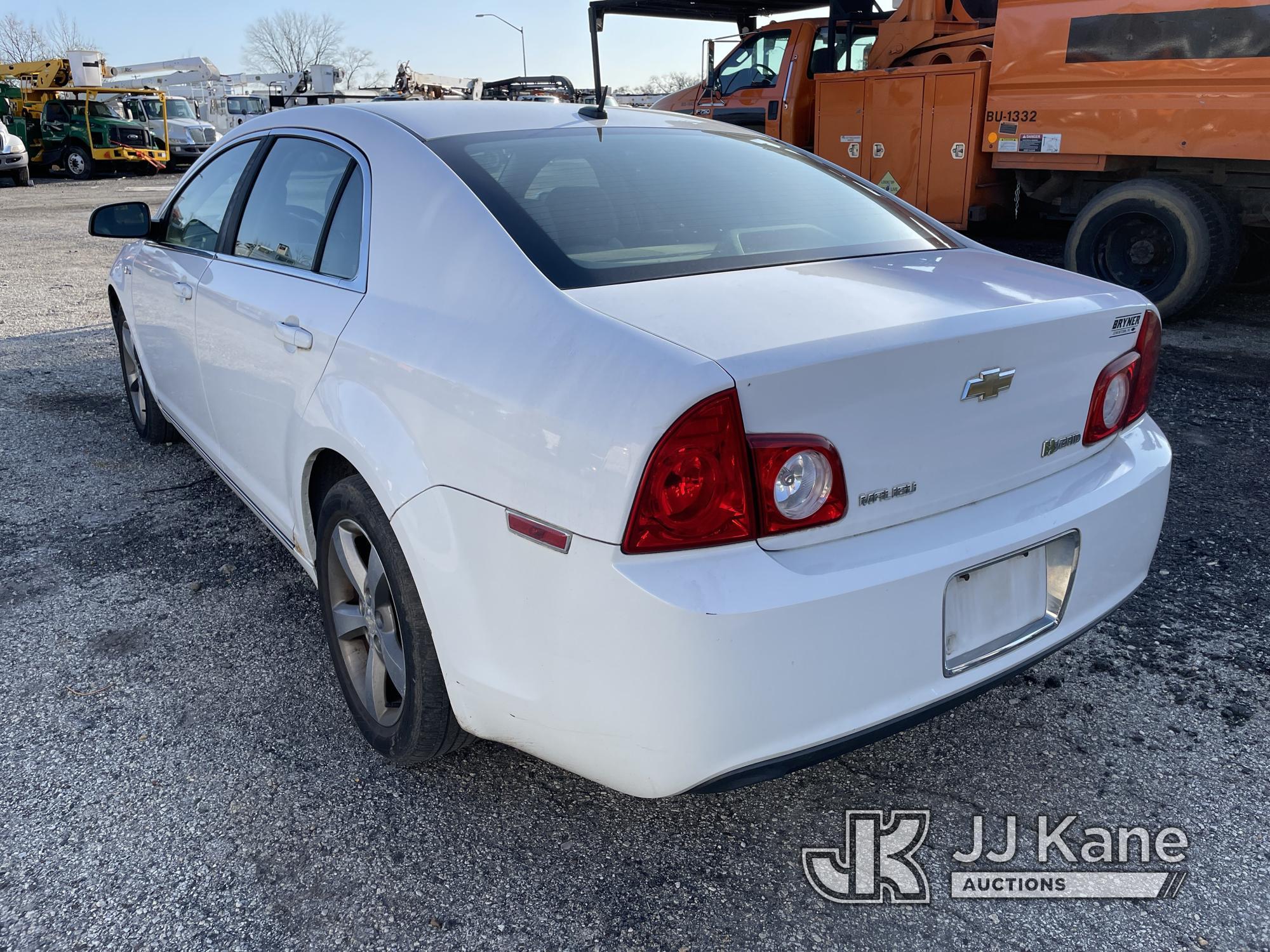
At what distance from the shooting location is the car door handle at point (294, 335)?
2.47m

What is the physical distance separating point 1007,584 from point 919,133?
24.9ft

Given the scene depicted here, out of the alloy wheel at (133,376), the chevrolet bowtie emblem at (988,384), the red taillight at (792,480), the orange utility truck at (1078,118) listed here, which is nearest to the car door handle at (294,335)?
the red taillight at (792,480)

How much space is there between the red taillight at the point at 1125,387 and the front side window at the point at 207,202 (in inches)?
106

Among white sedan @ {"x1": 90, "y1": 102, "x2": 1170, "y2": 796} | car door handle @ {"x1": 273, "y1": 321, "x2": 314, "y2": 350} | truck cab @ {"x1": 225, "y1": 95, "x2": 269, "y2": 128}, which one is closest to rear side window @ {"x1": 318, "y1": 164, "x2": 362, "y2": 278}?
white sedan @ {"x1": 90, "y1": 102, "x2": 1170, "y2": 796}

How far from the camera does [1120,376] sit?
227 cm

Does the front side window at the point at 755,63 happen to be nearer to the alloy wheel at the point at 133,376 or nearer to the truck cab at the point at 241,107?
the alloy wheel at the point at 133,376

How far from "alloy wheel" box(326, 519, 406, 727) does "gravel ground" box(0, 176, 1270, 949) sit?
0.17 metres

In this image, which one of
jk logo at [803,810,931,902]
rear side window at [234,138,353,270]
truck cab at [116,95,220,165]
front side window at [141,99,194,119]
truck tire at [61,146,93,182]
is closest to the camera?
jk logo at [803,810,931,902]

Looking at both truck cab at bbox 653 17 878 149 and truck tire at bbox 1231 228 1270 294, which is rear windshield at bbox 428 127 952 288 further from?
truck cab at bbox 653 17 878 149

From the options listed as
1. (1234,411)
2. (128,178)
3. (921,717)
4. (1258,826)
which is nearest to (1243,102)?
(1234,411)

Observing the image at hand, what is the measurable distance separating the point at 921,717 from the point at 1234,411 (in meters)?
4.06

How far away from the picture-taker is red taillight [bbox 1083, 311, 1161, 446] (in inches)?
86.9

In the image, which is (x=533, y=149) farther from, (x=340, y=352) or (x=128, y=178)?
(x=128, y=178)

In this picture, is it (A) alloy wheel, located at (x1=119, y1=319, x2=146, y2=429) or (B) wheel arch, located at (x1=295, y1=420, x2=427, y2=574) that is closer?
(B) wheel arch, located at (x1=295, y1=420, x2=427, y2=574)
